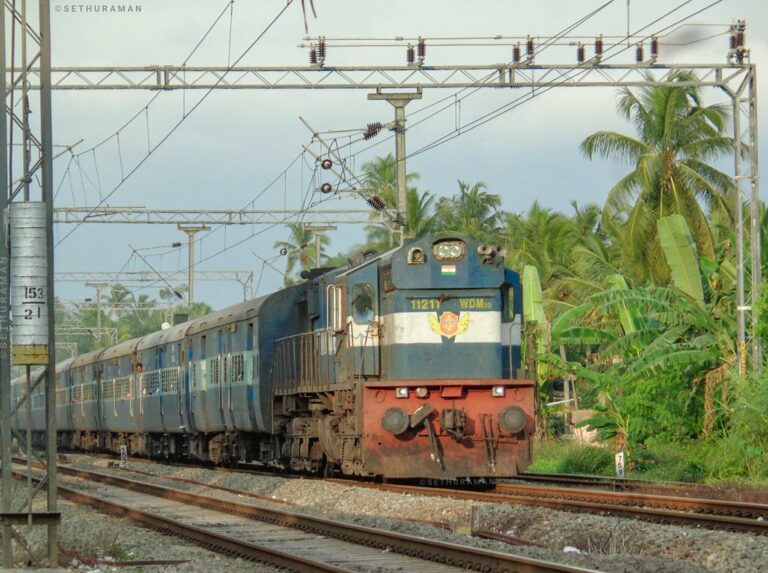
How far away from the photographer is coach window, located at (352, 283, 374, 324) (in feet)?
55.8

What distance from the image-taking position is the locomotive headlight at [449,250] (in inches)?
647

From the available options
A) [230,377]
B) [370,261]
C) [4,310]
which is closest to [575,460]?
[230,377]

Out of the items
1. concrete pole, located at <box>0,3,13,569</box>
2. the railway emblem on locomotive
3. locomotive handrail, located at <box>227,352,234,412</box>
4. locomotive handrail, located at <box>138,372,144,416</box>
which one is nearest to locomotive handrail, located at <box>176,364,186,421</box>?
locomotive handrail, located at <box>138,372,144,416</box>

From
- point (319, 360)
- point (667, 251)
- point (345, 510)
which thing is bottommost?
point (345, 510)

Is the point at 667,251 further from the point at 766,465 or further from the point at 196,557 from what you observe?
the point at 196,557

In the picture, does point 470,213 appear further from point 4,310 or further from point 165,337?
point 4,310

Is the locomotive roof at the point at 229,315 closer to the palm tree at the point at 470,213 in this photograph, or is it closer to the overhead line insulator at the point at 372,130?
the overhead line insulator at the point at 372,130

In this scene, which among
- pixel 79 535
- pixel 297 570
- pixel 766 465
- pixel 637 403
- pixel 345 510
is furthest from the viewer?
pixel 637 403

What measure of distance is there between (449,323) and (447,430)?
1537 mm

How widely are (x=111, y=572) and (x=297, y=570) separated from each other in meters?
1.63

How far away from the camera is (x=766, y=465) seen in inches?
723

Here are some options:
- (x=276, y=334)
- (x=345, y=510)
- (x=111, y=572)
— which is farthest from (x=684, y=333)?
(x=111, y=572)

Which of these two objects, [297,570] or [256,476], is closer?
[297,570]

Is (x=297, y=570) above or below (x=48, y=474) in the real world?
below
